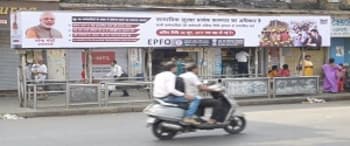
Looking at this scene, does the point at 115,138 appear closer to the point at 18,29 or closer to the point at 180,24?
the point at 18,29

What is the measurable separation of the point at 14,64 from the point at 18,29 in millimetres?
5918

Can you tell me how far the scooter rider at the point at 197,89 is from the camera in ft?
41.5

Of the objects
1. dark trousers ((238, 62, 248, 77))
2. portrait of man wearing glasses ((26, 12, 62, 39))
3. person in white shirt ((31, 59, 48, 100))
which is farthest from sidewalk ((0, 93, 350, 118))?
dark trousers ((238, 62, 248, 77))

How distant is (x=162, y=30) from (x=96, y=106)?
3.46m

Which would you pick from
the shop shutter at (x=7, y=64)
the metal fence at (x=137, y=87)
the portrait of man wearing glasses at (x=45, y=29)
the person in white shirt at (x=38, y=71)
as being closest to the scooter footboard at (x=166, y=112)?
the metal fence at (x=137, y=87)

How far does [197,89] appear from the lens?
1268 centimetres

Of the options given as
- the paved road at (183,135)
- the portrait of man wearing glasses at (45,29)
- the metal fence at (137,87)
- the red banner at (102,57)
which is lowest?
the paved road at (183,135)

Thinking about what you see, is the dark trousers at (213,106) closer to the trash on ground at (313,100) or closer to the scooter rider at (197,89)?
the scooter rider at (197,89)

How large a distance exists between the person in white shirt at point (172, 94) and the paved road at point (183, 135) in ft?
1.65

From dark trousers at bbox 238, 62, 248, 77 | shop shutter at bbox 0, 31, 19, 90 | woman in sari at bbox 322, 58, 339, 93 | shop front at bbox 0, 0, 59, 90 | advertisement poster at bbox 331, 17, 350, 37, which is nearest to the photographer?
shop front at bbox 0, 0, 59, 90

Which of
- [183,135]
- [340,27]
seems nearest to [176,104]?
[183,135]

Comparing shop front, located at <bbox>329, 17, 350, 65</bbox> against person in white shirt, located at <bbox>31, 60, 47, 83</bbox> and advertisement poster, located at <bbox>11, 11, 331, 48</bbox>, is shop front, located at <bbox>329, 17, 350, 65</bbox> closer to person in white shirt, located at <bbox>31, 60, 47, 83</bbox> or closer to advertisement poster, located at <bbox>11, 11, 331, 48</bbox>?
advertisement poster, located at <bbox>11, 11, 331, 48</bbox>

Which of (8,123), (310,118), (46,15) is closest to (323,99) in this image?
(310,118)

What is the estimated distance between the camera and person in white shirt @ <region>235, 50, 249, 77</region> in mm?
27703
